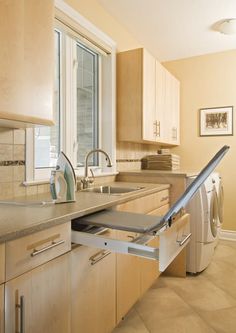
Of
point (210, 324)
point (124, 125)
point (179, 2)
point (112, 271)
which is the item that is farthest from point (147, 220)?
point (179, 2)

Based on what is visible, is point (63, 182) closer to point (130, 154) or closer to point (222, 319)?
point (222, 319)

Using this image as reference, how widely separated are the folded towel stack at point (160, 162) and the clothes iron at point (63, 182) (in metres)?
1.82

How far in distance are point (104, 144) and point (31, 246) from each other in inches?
74.2

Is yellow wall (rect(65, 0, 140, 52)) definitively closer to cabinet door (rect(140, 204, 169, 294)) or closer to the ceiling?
the ceiling

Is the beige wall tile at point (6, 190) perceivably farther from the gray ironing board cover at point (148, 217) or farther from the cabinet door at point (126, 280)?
the cabinet door at point (126, 280)

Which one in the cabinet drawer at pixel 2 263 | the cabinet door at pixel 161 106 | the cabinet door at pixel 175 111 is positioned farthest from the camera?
the cabinet door at pixel 175 111

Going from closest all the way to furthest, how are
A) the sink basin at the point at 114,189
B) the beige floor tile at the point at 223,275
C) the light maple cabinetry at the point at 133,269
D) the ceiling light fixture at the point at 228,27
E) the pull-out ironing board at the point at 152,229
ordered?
the pull-out ironing board at the point at 152,229, the light maple cabinetry at the point at 133,269, the sink basin at the point at 114,189, the beige floor tile at the point at 223,275, the ceiling light fixture at the point at 228,27

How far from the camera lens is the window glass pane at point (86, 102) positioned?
252cm

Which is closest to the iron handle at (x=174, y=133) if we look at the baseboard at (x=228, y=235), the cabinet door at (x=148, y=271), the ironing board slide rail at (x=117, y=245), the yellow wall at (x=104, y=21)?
the yellow wall at (x=104, y=21)

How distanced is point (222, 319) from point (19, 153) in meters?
1.78

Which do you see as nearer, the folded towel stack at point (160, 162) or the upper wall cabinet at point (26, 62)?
the upper wall cabinet at point (26, 62)

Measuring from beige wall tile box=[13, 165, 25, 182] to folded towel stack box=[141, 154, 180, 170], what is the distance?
1.86 meters

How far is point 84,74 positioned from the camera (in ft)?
8.59

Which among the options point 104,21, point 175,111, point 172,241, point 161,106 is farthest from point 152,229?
point 175,111
